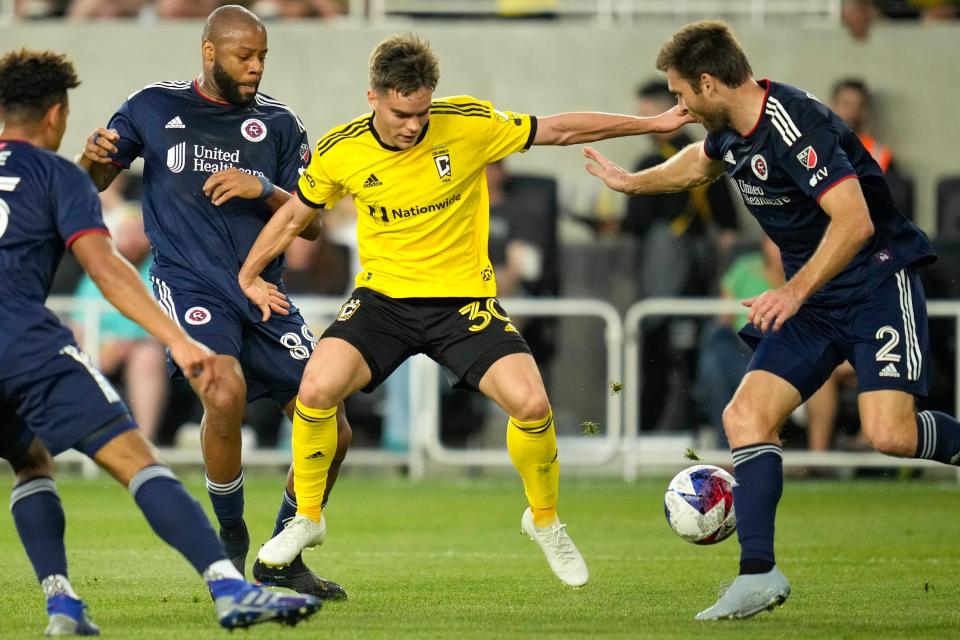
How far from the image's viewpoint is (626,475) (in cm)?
1285

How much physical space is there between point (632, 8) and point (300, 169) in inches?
321

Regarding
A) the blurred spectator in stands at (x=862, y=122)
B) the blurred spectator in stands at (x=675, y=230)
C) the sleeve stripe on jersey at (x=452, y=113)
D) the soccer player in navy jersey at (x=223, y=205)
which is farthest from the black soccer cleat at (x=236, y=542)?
the blurred spectator in stands at (x=862, y=122)

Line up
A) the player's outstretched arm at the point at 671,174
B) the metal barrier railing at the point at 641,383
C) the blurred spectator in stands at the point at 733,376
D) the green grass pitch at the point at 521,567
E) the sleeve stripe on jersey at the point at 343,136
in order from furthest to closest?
1. the blurred spectator in stands at the point at 733,376
2. the metal barrier railing at the point at 641,383
3. the player's outstretched arm at the point at 671,174
4. the sleeve stripe on jersey at the point at 343,136
5. the green grass pitch at the point at 521,567

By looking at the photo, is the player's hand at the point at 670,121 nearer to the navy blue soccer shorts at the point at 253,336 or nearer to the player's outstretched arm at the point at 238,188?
the player's outstretched arm at the point at 238,188

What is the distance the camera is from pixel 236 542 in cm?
736

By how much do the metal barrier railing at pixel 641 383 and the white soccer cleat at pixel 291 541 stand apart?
19.4 feet

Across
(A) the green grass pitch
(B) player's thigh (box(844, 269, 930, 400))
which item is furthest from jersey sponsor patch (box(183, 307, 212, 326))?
(B) player's thigh (box(844, 269, 930, 400))

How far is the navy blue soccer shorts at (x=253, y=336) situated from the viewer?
7270 millimetres

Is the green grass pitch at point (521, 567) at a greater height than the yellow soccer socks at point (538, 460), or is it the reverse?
the yellow soccer socks at point (538, 460)

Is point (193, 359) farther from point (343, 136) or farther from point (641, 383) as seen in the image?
point (641, 383)

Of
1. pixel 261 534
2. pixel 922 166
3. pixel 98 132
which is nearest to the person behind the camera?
pixel 98 132

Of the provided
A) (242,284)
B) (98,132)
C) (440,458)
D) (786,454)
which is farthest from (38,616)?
(786,454)

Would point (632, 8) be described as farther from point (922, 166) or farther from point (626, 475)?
point (626, 475)

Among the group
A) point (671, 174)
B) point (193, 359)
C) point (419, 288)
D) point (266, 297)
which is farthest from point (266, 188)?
point (193, 359)
